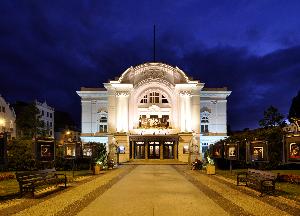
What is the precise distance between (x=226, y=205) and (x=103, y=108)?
→ 65.3 m

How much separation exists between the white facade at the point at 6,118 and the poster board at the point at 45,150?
50536 millimetres

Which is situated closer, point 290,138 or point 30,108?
point 290,138

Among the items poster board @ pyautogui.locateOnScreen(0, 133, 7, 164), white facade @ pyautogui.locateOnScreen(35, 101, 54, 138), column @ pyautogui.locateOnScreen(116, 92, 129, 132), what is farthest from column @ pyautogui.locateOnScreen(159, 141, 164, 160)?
poster board @ pyautogui.locateOnScreen(0, 133, 7, 164)

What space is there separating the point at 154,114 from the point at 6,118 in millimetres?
26750

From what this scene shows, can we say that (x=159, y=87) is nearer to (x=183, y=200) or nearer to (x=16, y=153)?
(x=16, y=153)

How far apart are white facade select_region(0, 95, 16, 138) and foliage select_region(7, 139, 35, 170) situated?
34.1m

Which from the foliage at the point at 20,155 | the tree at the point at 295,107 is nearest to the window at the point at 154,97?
the tree at the point at 295,107

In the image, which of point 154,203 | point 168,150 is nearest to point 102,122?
point 168,150

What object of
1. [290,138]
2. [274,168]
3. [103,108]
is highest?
[103,108]

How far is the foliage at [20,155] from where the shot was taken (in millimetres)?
40906

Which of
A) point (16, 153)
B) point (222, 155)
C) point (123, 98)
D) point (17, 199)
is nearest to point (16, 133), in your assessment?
point (123, 98)

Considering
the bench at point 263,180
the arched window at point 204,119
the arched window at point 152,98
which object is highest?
the arched window at point 152,98

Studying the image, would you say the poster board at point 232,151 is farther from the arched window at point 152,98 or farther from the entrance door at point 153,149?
the arched window at point 152,98

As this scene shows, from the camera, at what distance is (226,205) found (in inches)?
656
